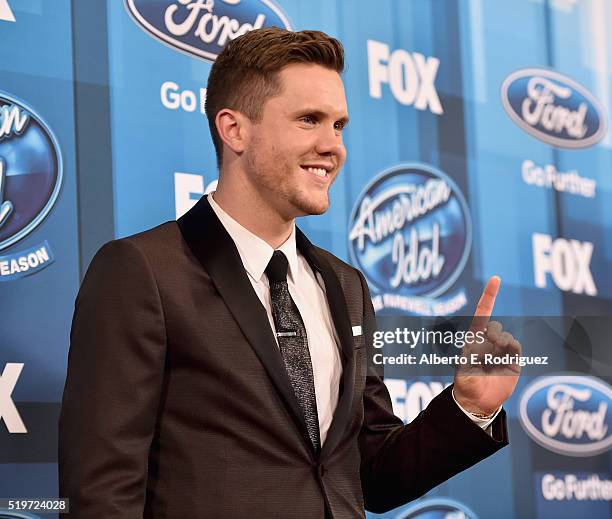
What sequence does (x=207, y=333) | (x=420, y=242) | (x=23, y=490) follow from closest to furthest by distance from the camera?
(x=207, y=333)
(x=23, y=490)
(x=420, y=242)

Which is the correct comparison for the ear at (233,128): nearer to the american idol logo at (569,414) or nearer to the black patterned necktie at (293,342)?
the black patterned necktie at (293,342)

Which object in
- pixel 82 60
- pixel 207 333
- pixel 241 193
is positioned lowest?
pixel 207 333

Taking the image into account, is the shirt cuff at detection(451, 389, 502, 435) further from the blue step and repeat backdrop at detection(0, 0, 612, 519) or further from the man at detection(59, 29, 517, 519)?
the blue step and repeat backdrop at detection(0, 0, 612, 519)

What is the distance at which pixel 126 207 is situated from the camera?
8.38 ft

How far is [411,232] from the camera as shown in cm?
299

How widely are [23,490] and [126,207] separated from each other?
2.48 feet

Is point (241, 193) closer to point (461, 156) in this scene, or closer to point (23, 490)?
point (23, 490)

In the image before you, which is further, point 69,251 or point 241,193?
point 69,251

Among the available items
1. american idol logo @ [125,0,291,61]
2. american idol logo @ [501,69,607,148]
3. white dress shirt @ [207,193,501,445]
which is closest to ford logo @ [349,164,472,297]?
american idol logo @ [501,69,607,148]

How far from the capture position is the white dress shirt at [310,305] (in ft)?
6.20

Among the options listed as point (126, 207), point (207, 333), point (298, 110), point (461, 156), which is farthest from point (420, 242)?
point (207, 333)

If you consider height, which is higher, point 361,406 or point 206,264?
point 206,264

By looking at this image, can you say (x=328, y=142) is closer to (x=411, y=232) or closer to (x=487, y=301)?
(x=487, y=301)

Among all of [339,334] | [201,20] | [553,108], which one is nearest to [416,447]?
[339,334]
